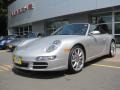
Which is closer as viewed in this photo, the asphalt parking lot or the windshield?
the asphalt parking lot

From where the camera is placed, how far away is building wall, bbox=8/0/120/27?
1382 cm

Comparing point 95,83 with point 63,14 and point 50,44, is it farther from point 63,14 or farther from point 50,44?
point 63,14

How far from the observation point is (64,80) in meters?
5.64

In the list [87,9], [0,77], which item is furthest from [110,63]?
[87,9]

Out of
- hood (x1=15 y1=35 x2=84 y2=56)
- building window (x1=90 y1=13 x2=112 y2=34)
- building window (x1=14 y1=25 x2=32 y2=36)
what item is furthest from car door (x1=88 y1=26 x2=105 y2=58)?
Result: building window (x1=14 y1=25 x2=32 y2=36)

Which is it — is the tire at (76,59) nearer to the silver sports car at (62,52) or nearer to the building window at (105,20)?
the silver sports car at (62,52)

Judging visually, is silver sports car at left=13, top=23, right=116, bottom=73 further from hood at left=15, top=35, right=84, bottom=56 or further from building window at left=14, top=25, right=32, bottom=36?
building window at left=14, top=25, right=32, bottom=36

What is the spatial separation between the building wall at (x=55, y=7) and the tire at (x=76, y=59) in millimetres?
6746

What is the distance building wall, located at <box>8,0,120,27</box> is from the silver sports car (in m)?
5.94

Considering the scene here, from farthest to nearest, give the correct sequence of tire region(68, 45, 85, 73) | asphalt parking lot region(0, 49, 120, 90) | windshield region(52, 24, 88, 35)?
windshield region(52, 24, 88, 35), tire region(68, 45, 85, 73), asphalt parking lot region(0, 49, 120, 90)

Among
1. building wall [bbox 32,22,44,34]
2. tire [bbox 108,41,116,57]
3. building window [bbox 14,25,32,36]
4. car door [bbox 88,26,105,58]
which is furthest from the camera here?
building window [bbox 14,25,32,36]

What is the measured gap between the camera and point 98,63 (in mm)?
7742

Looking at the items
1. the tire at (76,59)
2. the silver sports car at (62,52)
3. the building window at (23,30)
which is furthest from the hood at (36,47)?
the building window at (23,30)

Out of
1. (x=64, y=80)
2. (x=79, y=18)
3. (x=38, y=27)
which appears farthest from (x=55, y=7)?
(x=64, y=80)
